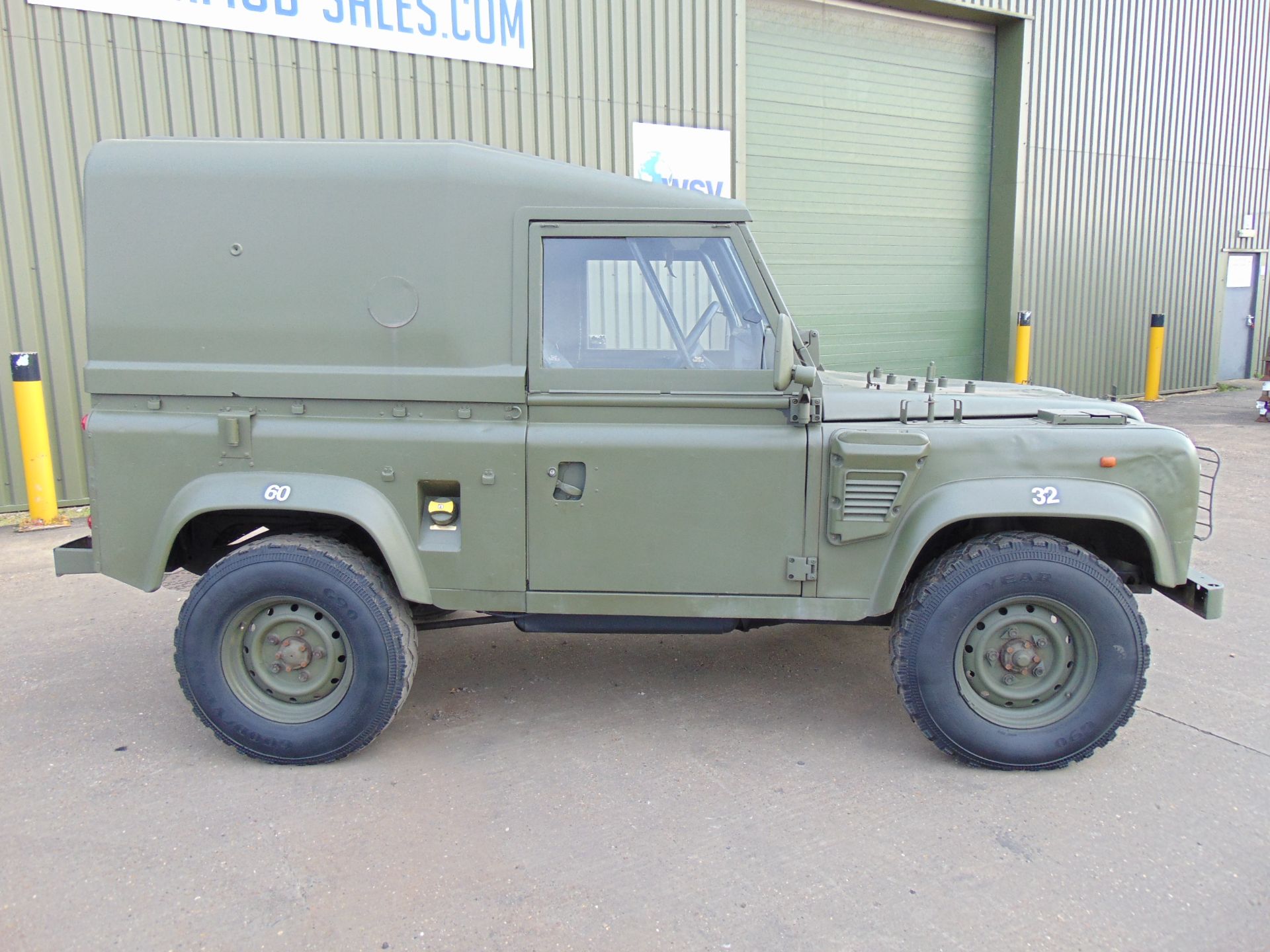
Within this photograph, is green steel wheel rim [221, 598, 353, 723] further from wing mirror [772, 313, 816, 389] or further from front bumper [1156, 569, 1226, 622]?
front bumper [1156, 569, 1226, 622]

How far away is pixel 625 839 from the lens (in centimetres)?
325

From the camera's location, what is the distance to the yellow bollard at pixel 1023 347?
513 inches

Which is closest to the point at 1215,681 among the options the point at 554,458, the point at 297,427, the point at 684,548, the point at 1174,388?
the point at 684,548

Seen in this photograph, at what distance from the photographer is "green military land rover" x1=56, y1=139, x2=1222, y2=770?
3598 millimetres

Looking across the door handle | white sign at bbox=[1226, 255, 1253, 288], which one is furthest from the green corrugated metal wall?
the door handle

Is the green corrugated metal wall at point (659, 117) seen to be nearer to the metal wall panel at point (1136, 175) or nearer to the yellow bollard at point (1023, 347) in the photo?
the metal wall panel at point (1136, 175)

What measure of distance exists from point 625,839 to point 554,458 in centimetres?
141

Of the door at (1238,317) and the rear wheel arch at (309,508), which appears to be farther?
the door at (1238,317)

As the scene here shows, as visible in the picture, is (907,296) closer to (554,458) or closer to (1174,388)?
(1174,388)

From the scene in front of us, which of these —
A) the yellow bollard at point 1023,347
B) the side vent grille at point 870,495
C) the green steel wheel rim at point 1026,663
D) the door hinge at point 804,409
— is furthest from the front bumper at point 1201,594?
the yellow bollard at point 1023,347

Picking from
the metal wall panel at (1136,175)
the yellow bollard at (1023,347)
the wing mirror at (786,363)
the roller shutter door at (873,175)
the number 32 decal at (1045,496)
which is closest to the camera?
the wing mirror at (786,363)

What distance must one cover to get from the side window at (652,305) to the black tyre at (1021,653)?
3.91 ft

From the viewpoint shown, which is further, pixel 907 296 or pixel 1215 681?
pixel 907 296

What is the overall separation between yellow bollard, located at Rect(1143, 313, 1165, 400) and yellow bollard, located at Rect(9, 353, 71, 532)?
14991 mm
